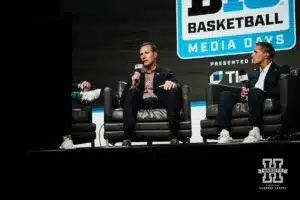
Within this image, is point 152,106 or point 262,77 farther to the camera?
point 152,106

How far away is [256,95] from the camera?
12.9ft

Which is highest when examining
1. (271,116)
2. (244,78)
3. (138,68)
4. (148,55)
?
(148,55)

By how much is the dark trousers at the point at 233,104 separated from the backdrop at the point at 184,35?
105cm

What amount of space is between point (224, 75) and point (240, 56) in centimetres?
27

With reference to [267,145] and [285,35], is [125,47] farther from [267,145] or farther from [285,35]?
[267,145]

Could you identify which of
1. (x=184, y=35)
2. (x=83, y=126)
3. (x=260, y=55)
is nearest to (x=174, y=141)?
(x=83, y=126)

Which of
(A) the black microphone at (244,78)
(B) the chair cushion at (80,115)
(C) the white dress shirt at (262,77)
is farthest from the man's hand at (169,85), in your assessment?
(B) the chair cushion at (80,115)

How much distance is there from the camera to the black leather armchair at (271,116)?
3.86m

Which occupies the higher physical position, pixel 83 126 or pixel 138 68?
pixel 138 68

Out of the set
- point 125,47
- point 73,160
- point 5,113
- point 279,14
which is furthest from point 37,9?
point 279,14

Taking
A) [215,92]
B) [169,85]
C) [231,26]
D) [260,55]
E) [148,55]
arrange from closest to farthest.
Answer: [169,85] → [260,55] → [215,92] → [148,55] → [231,26]

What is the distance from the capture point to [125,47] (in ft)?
18.2

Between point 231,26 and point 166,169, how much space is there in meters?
2.81

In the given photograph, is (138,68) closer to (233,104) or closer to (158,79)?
(158,79)
